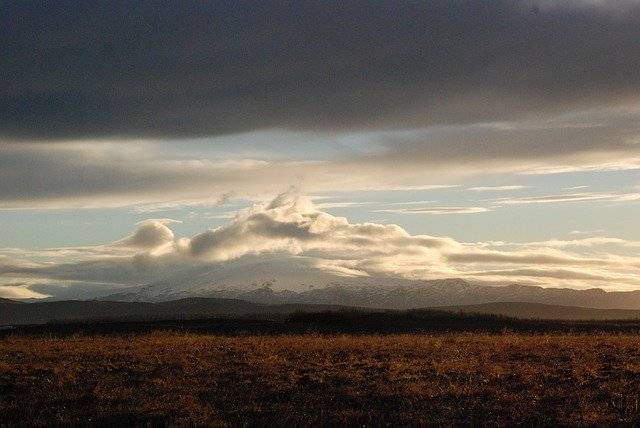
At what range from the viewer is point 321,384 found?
26266 mm

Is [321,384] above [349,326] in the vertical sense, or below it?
below

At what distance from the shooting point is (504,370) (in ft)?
96.9

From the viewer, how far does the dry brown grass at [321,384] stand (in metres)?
21.2

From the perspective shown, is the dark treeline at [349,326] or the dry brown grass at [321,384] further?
the dark treeline at [349,326]

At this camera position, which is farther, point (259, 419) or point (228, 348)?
point (228, 348)

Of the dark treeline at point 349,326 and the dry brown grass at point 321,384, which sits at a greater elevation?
the dark treeline at point 349,326

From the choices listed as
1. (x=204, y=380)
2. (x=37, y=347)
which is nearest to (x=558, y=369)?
(x=204, y=380)

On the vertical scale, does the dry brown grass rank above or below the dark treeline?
below

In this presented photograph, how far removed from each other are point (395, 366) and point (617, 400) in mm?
8459

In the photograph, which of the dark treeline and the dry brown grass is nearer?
the dry brown grass

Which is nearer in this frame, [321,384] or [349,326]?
[321,384]

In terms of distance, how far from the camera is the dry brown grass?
2125 centimetres

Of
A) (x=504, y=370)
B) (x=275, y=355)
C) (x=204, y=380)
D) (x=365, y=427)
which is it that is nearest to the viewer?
(x=365, y=427)

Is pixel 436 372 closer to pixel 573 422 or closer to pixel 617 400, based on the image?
pixel 617 400
